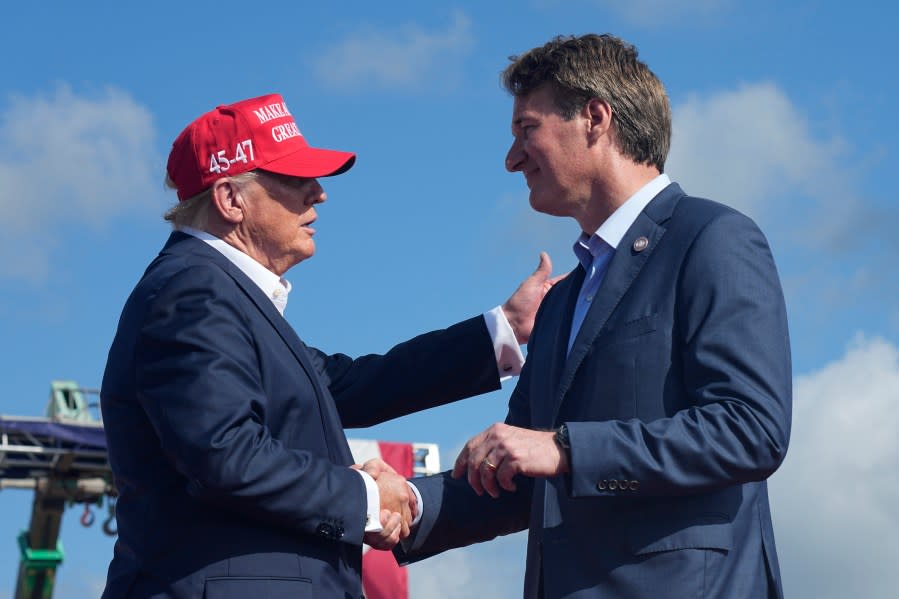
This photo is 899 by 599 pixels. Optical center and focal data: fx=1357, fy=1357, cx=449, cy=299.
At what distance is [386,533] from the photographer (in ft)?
13.9

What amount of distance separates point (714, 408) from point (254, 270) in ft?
5.40

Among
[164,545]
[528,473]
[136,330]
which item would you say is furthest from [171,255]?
[528,473]

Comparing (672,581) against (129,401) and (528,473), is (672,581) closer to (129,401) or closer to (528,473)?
(528,473)

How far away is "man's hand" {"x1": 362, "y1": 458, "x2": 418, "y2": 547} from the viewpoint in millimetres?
4352

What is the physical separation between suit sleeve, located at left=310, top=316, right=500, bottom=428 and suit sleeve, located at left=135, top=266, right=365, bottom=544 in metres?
1.26

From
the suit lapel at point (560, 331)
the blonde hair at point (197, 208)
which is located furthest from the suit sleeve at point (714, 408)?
the blonde hair at point (197, 208)

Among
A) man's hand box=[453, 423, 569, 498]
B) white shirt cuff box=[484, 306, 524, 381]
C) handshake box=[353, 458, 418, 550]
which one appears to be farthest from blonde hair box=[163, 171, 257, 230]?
man's hand box=[453, 423, 569, 498]

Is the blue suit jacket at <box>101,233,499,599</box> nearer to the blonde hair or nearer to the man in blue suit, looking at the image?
the blonde hair

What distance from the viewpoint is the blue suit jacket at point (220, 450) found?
382 cm

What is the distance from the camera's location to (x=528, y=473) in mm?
3588

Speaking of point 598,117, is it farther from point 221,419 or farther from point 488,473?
point 221,419

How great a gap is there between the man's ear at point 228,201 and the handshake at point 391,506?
92 cm

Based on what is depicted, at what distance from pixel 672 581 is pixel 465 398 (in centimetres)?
203

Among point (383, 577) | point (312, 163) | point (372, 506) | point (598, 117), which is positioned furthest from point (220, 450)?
point (383, 577)
